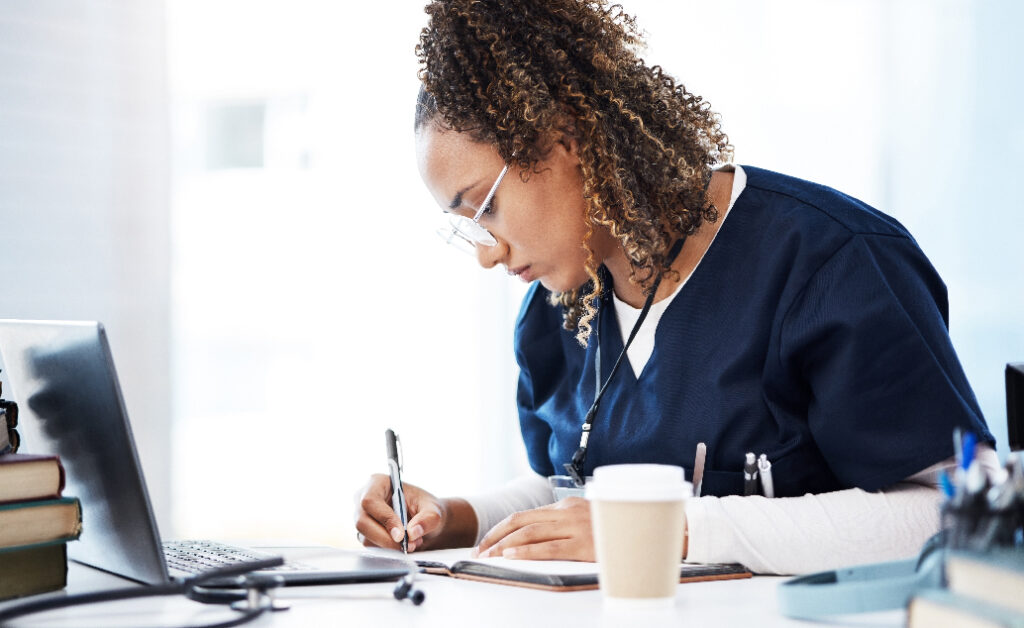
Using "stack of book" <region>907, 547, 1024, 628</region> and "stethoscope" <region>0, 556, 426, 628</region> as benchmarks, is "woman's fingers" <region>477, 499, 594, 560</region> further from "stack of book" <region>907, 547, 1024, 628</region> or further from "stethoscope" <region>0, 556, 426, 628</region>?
"stack of book" <region>907, 547, 1024, 628</region>

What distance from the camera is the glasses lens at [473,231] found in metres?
1.42

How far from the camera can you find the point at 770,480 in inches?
48.5

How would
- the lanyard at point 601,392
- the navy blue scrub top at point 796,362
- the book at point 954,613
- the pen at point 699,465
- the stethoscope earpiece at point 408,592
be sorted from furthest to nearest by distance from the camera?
the lanyard at point 601,392 < the pen at point 699,465 < the navy blue scrub top at point 796,362 < the stethoscope earpiece at point 408,592 < the book at point 954,613

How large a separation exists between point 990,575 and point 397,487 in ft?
2.74

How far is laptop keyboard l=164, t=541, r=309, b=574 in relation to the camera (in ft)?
3.54

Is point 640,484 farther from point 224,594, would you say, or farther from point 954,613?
point 224,594

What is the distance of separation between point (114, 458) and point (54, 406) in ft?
0.54

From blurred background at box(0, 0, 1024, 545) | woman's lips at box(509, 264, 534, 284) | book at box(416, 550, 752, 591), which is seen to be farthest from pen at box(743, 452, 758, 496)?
blurred background at box(0, 0, 1024, 545)

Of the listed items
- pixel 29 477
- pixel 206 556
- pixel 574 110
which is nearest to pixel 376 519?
pixel 206 556

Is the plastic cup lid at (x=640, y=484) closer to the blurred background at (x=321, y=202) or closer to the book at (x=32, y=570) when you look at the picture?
the book at (x=32, y=570)

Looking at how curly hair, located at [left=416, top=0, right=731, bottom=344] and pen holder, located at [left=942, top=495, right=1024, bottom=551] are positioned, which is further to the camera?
curly hair, located at [left=416, top=0, right=731, bottom=344]

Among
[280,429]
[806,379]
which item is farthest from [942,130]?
[280,429]

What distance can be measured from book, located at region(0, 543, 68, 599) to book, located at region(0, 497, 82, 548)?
12mm

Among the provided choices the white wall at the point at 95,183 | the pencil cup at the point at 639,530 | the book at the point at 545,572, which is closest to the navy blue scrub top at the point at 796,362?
the book at the point at 545,572
